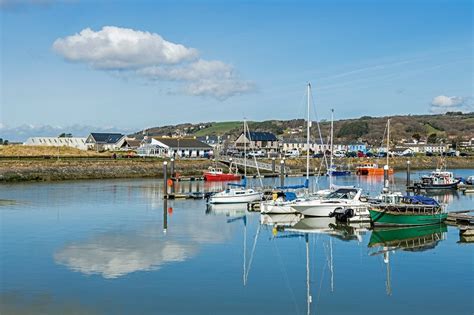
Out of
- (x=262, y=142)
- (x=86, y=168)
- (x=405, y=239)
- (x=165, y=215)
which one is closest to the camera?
(x=405, y=239)

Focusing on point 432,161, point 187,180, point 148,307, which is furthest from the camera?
point 432,161

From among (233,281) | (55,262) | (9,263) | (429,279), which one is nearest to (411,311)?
(429,279)

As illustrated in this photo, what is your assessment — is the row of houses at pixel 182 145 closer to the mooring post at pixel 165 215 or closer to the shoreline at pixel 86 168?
the shoreline at pixel 86 168

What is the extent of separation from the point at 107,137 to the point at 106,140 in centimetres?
136

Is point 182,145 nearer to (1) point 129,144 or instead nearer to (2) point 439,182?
(1) point 129,144

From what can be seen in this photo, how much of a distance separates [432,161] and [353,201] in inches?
3325

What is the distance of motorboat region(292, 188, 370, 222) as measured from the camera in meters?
32.1

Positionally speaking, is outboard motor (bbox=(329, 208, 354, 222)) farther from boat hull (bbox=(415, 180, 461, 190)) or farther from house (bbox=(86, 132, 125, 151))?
house (bbox=(86, 132, 125, 151))

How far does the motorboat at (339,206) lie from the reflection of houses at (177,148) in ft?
216

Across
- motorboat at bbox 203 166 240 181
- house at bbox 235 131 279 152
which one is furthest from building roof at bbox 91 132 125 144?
motorboat at bbox 203 166 240 181

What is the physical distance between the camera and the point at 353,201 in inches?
1300

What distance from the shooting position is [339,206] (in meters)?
32.8

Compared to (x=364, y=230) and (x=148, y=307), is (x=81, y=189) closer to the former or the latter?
(x=364, y=230)

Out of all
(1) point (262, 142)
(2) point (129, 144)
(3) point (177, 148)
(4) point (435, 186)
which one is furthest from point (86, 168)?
(1) point (262, 142)
